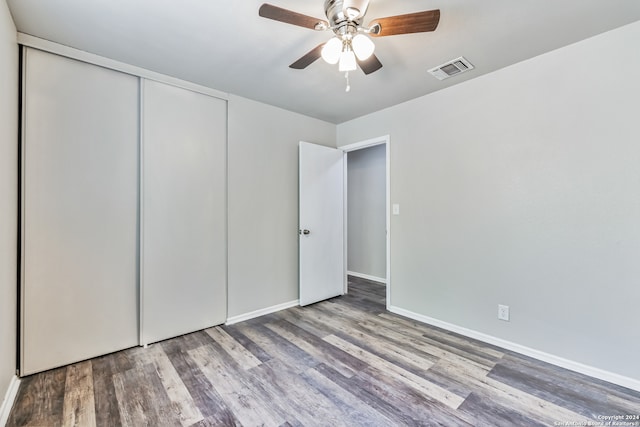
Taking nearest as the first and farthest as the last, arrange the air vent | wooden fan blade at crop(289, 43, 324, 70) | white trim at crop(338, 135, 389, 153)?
wooden fan blade at crop(289, 43, 324, 70) → the air vent → white trim at crop(338, 135, 389, 153)

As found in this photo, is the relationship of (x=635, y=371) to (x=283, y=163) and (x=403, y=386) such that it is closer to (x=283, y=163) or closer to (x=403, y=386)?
(x=403, y=386)

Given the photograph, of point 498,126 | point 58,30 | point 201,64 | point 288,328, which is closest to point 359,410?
point 288,328

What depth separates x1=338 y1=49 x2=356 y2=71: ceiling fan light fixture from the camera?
169cm

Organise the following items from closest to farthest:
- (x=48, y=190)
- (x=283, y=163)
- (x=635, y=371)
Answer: (x=635, y=371)
(x=48, y=190)
(x=283, y=163)

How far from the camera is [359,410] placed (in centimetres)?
171

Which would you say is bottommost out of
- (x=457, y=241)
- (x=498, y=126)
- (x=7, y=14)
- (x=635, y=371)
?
(x=635, y=371)

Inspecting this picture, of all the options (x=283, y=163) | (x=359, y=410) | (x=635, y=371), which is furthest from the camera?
(x=283, y=163)

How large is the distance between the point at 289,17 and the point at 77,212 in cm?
214

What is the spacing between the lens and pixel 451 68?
2.44 meters

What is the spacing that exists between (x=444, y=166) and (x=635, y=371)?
2.00 meters

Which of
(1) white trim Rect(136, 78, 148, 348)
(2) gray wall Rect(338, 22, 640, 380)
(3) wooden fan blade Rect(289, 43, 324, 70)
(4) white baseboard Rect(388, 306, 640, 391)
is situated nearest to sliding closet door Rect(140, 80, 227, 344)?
(1) white trim Rect(136, 78, 148, 348)

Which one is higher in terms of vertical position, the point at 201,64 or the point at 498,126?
the point at 201,64

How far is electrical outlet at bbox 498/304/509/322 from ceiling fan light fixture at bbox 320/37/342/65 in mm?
2426

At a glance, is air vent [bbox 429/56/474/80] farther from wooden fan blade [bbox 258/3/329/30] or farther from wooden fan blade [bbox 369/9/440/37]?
wooden fan blade [bbox 258/3/329/30]
